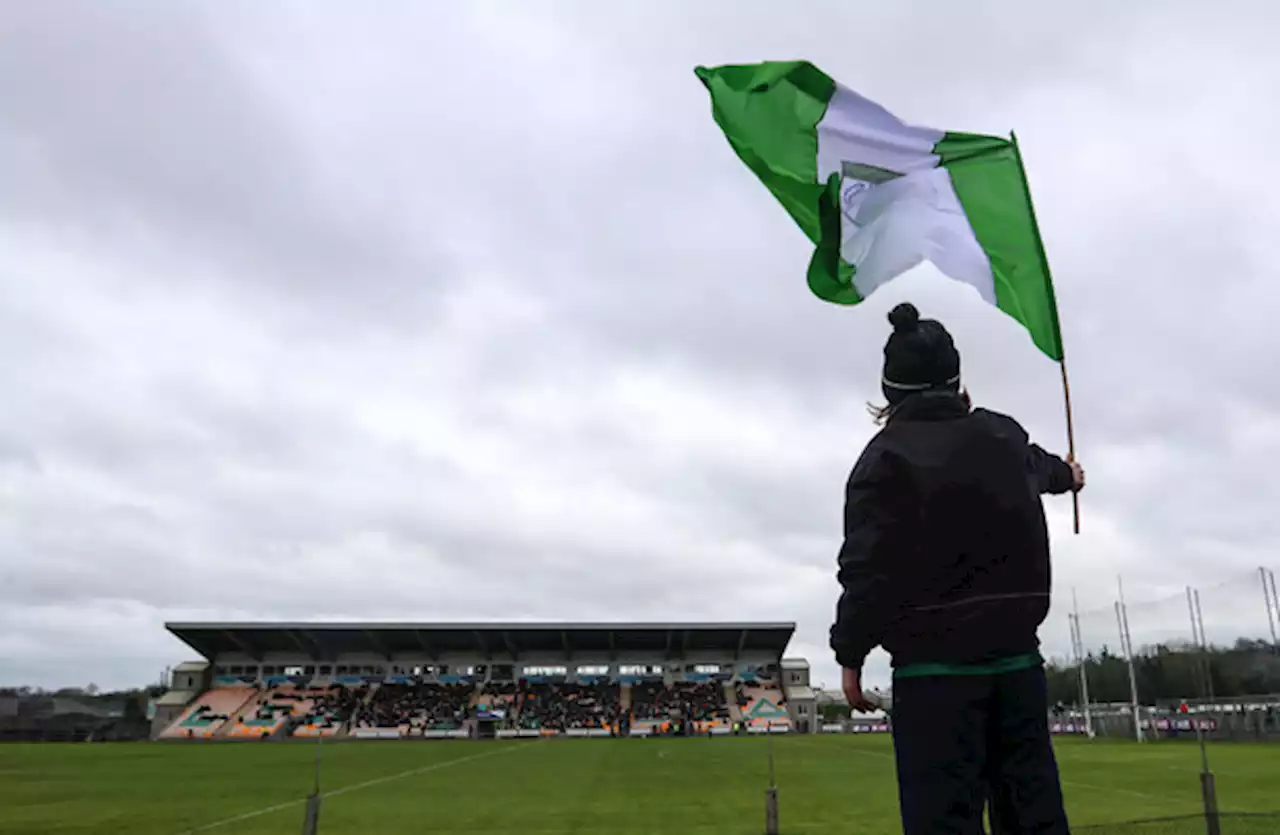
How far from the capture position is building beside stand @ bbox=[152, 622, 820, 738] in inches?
2783

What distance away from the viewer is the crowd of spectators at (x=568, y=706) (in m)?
65.6

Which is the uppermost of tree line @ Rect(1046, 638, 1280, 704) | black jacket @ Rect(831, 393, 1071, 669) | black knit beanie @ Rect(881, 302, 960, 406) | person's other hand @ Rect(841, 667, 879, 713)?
black knit beanie @ Rect(881, 302, 960, 406)

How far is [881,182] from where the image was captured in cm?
445

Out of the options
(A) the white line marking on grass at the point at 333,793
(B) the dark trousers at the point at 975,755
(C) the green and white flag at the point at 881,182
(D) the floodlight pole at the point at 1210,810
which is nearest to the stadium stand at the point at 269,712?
(A) the white line marking on grass at the point at 333,793

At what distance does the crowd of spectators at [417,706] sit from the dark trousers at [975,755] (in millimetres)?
65969

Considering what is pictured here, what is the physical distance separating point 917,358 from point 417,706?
70383mm

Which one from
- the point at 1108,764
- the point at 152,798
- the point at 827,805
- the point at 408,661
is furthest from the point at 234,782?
the point at 408,661

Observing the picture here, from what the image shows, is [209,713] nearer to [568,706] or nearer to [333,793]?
[568,706]

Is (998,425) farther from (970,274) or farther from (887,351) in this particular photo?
(970,274)

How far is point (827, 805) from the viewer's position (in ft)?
53.6

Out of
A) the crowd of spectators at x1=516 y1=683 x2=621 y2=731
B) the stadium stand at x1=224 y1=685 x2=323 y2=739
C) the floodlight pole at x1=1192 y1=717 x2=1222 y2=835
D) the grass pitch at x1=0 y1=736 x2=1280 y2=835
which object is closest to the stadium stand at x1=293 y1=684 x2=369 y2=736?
the stadium stand at x1=224 y1=685 x2=323 y2=739

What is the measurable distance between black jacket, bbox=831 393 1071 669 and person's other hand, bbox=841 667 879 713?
65mm

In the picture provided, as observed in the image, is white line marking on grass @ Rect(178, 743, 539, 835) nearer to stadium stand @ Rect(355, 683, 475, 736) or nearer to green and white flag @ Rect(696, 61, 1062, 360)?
green and white flag @ Rect(696, 61, 1062, 360)

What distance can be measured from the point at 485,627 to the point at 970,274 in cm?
6982
